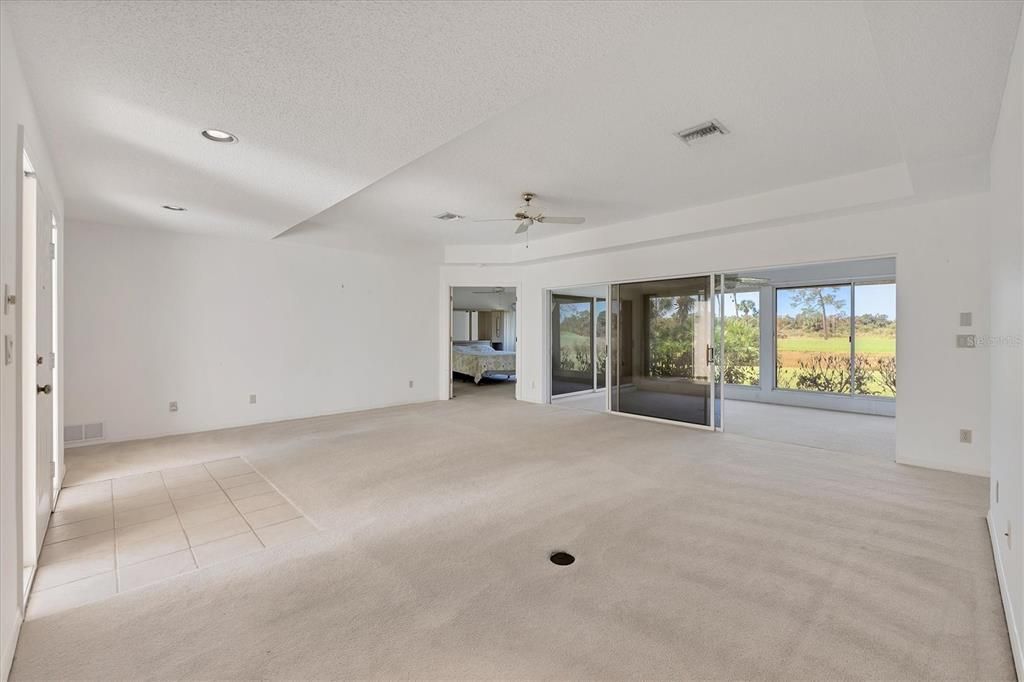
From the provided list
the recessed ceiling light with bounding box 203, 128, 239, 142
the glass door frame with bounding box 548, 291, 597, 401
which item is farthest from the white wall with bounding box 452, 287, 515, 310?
the recessed ceiling light with bounding box 203, 128, 239, 142

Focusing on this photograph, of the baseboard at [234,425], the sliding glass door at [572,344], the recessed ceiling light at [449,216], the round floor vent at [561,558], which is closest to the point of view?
the round floor vent at [561,558]

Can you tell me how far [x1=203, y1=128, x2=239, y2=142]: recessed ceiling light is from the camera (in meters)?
2.69

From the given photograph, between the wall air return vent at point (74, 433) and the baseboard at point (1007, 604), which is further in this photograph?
the wall air return vent at point (74, 433)

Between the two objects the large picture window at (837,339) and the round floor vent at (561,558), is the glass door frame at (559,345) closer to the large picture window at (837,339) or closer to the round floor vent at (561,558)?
the large picture window at (837,339)

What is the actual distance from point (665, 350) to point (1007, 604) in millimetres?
4293

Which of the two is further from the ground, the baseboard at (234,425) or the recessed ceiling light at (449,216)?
the recessed ceiling light at (449,216)

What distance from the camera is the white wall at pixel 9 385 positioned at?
5.36ft

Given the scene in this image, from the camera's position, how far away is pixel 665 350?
20.1ft

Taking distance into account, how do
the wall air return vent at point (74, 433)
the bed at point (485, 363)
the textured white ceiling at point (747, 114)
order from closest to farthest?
the textured white ceiling at point (747, 114) < the wall air return vent at point (74, 433) < the bed at point (485, 363)

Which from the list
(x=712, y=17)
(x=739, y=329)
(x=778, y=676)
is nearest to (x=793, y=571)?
(x=778, y=676)

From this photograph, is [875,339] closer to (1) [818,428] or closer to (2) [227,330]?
(1) [818,428]

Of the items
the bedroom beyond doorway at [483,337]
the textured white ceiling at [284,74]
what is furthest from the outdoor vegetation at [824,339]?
the textured white ceiling at [284,74]

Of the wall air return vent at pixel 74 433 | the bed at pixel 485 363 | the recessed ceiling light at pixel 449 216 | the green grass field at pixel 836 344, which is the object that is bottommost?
the wall air return vent at pixel 74 433

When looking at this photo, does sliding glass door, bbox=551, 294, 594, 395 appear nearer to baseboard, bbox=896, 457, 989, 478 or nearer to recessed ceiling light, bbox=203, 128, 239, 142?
baseboard, bbox=896, 457, 989, 478
